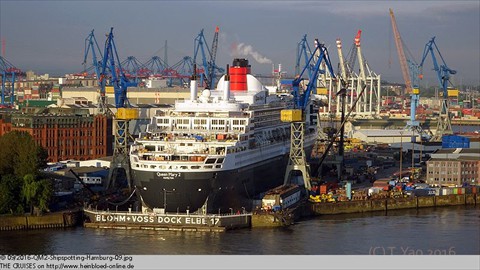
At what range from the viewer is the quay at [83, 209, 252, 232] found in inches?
860

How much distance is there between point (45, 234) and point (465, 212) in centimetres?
968

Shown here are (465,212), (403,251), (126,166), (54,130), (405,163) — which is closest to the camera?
(403,251)

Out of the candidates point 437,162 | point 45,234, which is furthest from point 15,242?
point 437,162

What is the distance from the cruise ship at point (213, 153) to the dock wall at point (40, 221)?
4.92ft

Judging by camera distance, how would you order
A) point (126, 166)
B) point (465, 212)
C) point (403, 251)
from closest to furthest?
point (403, 251) → point (465, 212) → point (126, 166)

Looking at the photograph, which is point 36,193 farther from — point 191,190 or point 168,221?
point 191,190

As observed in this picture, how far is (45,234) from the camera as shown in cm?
2186

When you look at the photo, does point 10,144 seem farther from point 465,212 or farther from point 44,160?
point 465,212

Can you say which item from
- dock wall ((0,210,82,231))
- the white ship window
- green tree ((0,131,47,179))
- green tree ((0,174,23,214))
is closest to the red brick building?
green tree ((0,131,47,179))

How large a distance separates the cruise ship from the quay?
9.8 inches

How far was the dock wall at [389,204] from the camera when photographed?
2484cm

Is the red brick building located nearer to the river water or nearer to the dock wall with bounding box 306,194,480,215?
the river water

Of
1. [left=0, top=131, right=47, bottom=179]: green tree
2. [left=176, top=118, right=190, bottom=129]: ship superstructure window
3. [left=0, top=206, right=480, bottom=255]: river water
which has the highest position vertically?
[left=176, top=118, right=190, bottom=129]: ship superstructure window

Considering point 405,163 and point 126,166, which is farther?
point 405,163
